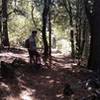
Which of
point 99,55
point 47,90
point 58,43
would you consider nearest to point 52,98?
point 47,90

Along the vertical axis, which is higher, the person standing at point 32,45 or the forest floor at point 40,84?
the person standing at point 32,45

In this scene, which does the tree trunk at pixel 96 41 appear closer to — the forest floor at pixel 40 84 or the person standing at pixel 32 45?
the forest floor at pixel 40 84

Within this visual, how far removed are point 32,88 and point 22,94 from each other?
3.27ft

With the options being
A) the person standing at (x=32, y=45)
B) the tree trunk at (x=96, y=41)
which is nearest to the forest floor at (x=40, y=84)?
the person standing at (x=32, y=45)

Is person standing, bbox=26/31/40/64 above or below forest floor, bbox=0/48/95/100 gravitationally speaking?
above

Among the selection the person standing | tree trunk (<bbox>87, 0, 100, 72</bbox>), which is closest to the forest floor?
the person standing

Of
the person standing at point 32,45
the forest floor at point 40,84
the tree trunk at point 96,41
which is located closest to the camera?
the forest floor at point 40,84

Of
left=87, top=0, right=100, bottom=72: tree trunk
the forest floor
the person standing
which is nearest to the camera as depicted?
the forest floor

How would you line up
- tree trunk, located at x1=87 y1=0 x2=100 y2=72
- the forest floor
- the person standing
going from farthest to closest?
tree trunk, located at x1=87 y1=0 x2=100 y2=72, the person standing, the forest floor

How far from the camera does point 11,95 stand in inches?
410

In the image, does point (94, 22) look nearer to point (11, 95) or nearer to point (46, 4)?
point (46, 4)

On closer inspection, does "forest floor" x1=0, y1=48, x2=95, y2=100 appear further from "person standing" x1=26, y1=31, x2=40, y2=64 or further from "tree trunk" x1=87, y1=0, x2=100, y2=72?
"tree trunk" x1=87, y1=0, x2=100, y2=72

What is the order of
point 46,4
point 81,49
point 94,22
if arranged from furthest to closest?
point 81,49 < point 46,4 < point 94,22

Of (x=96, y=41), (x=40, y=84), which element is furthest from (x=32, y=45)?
(x=96, y=41)
